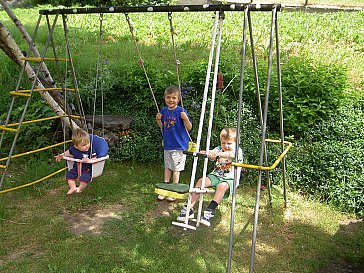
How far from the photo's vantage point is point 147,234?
4488 millimetres

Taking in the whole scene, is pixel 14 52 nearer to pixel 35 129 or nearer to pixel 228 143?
pixel 35 129

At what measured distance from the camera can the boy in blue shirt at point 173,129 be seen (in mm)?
4859

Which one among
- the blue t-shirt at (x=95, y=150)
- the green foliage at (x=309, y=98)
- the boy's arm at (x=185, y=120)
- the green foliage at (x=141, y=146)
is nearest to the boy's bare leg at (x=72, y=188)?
the blue t-shirt at (x=95, y=150)

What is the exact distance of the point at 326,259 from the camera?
167 inches

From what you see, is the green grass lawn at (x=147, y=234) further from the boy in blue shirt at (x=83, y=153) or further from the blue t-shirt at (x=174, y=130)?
the blue t-shirt at (x=174, y=130)

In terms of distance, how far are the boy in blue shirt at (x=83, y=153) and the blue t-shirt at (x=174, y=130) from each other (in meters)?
0.77

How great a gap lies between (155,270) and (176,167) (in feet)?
5.08

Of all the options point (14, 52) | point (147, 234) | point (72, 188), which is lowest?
point (147, 234)

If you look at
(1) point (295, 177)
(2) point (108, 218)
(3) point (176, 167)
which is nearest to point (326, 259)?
(1) point (295, 177)

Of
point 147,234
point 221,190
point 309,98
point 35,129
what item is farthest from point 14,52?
point 309,98

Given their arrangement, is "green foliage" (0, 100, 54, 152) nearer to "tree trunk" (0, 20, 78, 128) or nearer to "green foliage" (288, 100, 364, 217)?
"tree trunk" (0, 20, 78, 128)

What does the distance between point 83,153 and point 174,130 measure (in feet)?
3.62

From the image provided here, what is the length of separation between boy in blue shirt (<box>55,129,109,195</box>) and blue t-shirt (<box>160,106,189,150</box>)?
773 millimetres

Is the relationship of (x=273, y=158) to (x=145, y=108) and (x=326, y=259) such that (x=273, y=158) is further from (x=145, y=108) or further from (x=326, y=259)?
(x=145, y=108)
